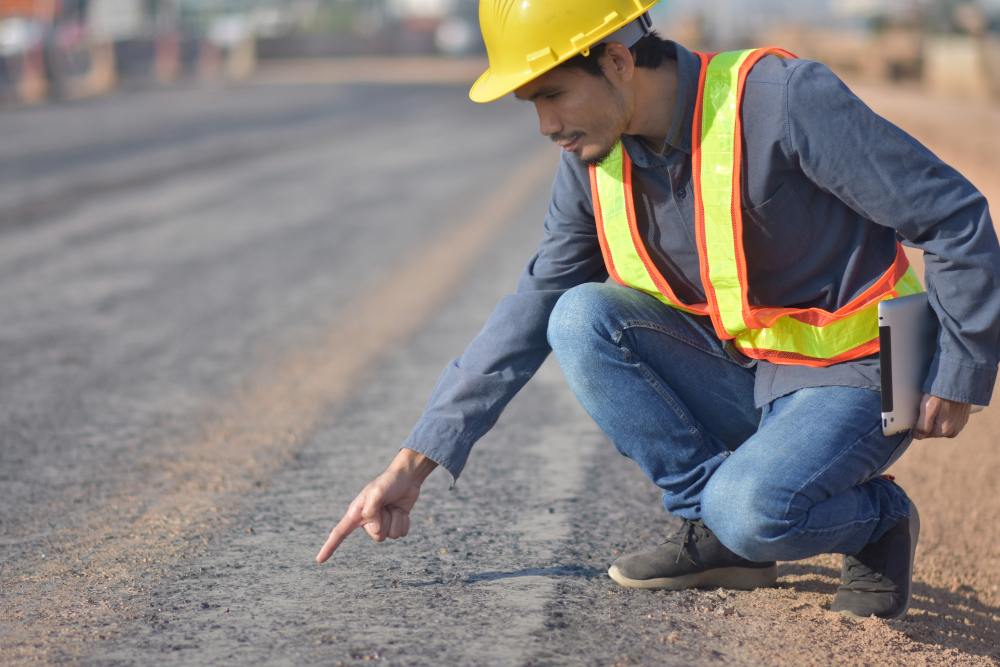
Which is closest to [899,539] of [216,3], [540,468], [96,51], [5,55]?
[540,468]

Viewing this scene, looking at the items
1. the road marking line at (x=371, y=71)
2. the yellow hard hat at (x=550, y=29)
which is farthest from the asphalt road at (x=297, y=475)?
the road marking line at (x=371, y=71)

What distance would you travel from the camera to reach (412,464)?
2.44 metres

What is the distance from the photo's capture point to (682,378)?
8.66ft

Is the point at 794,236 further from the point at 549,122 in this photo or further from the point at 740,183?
the point at 549,122

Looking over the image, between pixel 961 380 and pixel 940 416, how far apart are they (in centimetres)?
11

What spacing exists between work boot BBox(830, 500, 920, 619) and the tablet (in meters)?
0.28

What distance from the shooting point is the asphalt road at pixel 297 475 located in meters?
2.31

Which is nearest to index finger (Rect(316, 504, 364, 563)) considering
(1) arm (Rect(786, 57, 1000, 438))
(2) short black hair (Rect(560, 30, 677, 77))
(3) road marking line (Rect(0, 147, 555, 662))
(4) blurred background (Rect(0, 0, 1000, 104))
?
(3) road marking line (Rect(0, 147, 555, 662))

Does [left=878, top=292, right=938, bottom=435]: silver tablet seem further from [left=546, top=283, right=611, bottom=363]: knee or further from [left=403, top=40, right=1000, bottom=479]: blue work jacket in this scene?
[left=546, top=283, right=611, bottom=363]: knee

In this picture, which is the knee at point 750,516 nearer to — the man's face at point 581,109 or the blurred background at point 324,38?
the man's face at point 581,109

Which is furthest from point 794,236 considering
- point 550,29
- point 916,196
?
point 550,29

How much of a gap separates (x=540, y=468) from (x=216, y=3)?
43096mm

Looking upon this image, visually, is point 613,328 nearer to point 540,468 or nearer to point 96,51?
point 540,468

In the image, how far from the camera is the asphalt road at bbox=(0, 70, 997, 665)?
2.31 m
